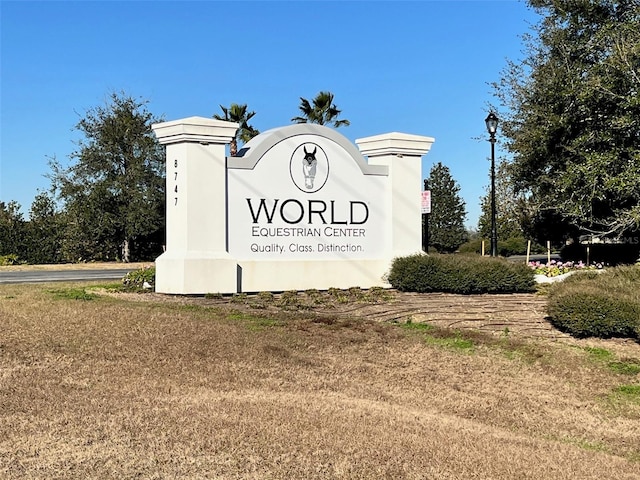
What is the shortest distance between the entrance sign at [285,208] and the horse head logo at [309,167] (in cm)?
2

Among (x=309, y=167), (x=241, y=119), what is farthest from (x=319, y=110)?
(x=309, y=167)

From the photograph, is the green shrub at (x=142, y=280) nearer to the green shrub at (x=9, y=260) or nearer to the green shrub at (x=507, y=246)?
the green shrub at (x=9, y=260)

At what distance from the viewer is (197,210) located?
553 inches

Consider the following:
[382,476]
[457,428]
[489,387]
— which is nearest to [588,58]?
[489,387]

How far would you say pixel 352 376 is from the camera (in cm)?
863

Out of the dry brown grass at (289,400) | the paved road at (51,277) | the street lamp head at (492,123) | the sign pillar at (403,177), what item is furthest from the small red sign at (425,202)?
the paved road at (51,277)

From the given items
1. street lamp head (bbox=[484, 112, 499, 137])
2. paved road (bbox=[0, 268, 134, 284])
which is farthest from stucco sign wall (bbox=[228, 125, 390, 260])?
paved road (bbox=[0, 268, 134, 284])

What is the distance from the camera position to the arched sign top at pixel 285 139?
1467cm

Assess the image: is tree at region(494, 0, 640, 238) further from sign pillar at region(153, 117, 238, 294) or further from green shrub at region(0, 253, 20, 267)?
green shrub at region(0, 253, 20, 267)

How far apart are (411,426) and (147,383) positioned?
2.74 m

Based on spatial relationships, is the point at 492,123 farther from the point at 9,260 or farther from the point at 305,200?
the point at 9,260

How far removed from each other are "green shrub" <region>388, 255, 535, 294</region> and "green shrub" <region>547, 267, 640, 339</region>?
2.68 m

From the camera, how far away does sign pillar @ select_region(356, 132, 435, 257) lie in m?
16.3

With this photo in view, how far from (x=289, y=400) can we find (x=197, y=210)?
7.32 metres
